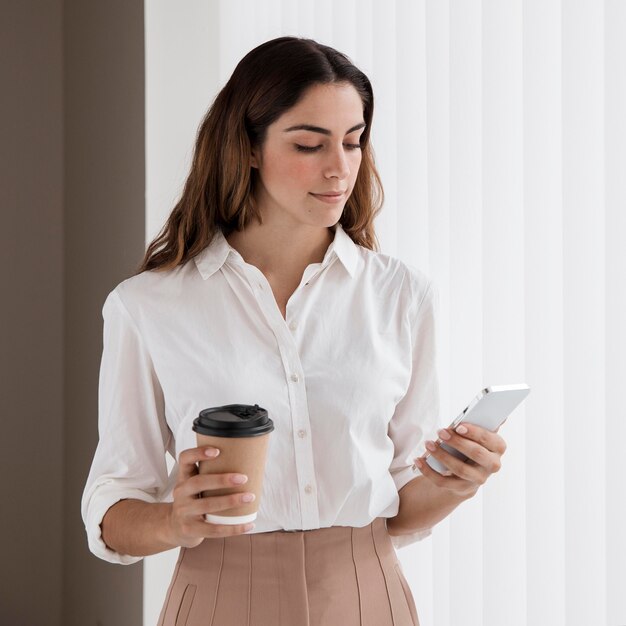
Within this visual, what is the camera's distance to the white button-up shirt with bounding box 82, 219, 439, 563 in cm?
129

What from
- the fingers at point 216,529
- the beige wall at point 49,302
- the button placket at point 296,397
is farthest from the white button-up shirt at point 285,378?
the beige wall at point 49,302

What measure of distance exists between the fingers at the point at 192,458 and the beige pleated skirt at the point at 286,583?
273 mm

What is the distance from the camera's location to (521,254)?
150 centimetres

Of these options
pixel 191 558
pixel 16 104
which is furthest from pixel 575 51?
pixel 16 104

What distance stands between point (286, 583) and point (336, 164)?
634mm

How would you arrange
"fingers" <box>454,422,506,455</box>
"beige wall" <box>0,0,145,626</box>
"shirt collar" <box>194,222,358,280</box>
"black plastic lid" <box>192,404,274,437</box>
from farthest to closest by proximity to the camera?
"beige wall" <box>0,0,145,626</box>, "shirt collar" <box>194,222,358,280</box>, "fingers" <box>454,422,506,455</box>, "black plastic lid" <box>192,404,274,437</box>

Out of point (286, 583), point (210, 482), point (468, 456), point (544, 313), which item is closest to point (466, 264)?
point (544, 313)

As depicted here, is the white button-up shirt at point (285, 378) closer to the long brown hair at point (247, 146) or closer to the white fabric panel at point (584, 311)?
the long brown hair at point (247, 146)

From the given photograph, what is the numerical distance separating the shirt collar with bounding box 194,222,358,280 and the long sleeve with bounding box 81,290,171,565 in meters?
0.15

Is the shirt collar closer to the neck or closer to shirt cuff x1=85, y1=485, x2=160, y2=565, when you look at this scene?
the neck

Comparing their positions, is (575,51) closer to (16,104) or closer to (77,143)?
(77,143)

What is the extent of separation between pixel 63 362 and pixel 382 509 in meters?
1.75

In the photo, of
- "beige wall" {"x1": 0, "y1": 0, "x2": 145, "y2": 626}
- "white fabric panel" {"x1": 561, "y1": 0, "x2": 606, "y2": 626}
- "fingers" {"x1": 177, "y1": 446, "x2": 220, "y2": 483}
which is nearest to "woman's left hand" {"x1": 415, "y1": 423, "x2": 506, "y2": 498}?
"white fabric panel" {"x1": 561, "y1": 0, "x2": 606, "y2": 626}

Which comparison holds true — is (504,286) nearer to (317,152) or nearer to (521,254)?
(521,254)
